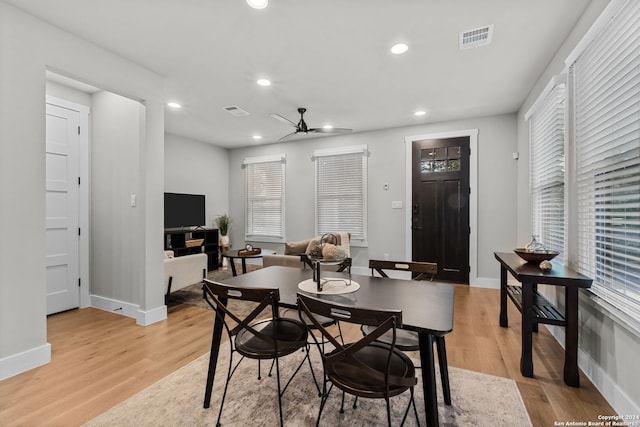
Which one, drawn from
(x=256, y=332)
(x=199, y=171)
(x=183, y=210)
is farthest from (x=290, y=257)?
(x=199, y=171)

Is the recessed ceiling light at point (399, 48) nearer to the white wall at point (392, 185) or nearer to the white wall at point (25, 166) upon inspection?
the white wall at point (392, 185)

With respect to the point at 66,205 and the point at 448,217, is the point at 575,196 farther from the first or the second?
the point at 66,205

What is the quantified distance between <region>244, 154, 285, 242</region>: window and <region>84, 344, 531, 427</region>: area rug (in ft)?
14.4

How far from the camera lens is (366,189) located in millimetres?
5434

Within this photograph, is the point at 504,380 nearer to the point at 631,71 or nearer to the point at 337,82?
the point at 631,71

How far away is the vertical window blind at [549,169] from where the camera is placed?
2632 millimetres

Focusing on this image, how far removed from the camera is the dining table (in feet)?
4.14

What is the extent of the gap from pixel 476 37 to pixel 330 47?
49.5 inches

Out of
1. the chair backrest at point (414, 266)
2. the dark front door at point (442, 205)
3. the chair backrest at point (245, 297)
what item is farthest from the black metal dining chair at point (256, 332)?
the dark front door at point (442, 205)

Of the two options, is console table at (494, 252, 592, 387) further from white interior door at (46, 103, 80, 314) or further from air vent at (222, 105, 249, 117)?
white interior door at (46, 103, 80, 314)

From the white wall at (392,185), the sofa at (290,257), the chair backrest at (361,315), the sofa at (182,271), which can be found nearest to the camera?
the chair backrest at (361,315)

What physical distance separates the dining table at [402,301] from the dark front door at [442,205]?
317 cm

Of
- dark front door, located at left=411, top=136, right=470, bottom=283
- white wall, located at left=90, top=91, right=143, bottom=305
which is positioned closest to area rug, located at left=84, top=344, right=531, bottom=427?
white wall, located at left=90, top=91, right=143, bottom=305

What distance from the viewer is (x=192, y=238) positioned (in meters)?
5.67
